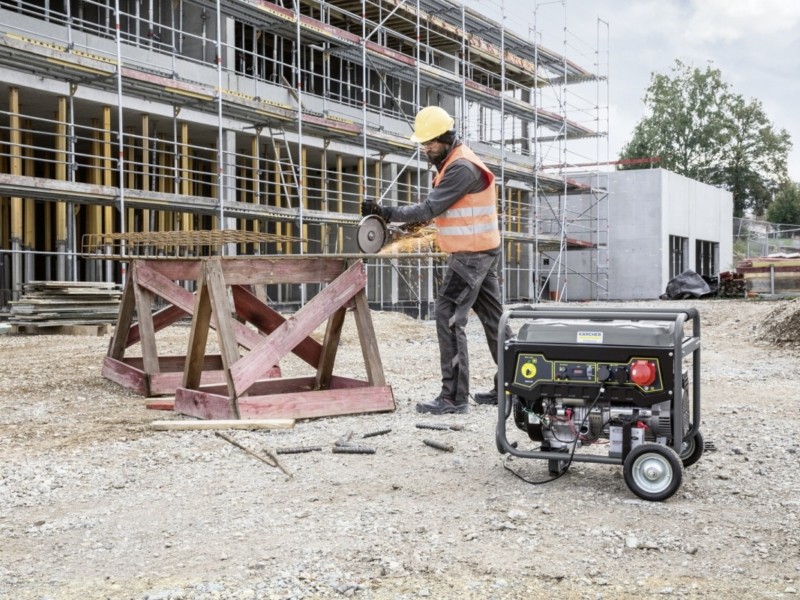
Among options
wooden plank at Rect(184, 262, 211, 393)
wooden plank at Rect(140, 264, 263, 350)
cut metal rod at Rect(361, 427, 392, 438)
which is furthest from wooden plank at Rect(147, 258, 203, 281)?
cut metal rod at Rect(361, 427, 392, 438)

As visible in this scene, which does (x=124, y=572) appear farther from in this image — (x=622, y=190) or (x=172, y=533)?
(x=622, y=190)

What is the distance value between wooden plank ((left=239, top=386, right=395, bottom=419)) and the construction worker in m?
0.33

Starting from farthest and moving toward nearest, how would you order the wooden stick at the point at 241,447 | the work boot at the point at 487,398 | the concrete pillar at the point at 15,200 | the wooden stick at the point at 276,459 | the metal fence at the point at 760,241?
the metal fence at the point at 760,241 < the concrete pillar at the point at 15,200 < the work boot at the point at 487,398 < the wooden stick at the point at 241,447 < the wooden stick at the point at 276,459

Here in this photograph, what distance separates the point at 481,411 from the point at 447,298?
34.4 inches

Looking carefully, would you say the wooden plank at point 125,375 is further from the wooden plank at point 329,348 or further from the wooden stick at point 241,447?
the wooden stick at point 241,447

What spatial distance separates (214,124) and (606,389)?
48.4ft

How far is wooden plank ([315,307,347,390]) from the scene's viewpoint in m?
6.39

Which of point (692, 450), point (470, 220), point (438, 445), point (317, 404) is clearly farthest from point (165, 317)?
point (692, 450)

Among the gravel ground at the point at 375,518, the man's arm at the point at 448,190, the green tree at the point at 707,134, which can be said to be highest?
the green tree at the point at 707,134

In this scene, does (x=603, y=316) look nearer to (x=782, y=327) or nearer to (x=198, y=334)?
(x=198, y=334)

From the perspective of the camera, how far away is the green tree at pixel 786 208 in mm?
59000

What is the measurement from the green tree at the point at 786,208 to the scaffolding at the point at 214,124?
1473 inches

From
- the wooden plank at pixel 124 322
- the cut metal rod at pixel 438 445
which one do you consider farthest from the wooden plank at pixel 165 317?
the cut metal rod at pixel 438 445

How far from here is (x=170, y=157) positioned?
17.8m
